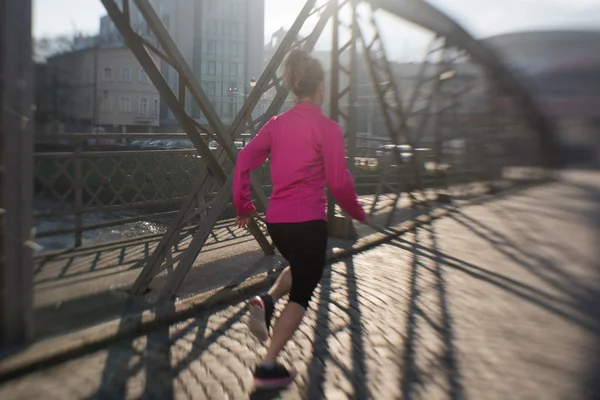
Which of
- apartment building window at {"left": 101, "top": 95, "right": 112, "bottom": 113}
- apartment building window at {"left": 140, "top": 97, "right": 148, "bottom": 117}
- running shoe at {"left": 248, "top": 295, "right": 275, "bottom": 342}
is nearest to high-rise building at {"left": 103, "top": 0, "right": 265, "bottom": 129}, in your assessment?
apartment building window at {"left": 140, "top": 97, "right": 148, "bottom": 117}

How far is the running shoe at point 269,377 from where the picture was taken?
3381mm

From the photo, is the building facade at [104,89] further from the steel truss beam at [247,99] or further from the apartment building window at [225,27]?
the apartment building window at [225,27]

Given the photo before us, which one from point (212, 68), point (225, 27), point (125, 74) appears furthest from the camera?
point (225, 27)

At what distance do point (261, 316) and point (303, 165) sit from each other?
87 cm

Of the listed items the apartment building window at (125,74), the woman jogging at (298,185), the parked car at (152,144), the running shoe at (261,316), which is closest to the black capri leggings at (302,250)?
the woman jogging at (298,185)

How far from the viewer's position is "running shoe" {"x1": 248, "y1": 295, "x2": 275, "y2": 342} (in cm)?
347

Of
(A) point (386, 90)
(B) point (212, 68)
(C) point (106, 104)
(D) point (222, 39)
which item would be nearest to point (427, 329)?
(C) point (106, 104)

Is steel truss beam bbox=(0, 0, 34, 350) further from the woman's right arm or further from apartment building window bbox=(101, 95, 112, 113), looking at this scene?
apartment building window bbox=(101, 95, 112, 113)

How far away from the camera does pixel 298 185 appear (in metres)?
3.40

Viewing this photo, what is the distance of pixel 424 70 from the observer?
12805 millimetres

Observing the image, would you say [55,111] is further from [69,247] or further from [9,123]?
[69,247]

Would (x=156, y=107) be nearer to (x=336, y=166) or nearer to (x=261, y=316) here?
(x=261, y=316)

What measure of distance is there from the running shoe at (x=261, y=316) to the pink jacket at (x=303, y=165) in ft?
1.59

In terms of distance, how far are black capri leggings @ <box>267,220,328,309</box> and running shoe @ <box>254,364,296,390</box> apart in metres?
0.38
